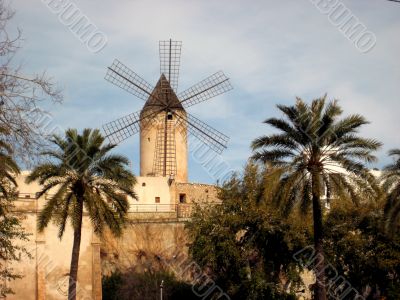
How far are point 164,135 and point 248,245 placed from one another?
19253 mm

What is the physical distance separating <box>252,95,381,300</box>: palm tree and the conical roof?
99.2 ft

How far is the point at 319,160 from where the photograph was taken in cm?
2377

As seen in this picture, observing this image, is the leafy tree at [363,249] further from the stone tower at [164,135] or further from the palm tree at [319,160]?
the stone tower at [164,135]

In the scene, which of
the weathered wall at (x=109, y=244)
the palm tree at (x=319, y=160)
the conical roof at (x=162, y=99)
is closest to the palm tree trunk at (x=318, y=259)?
the palm tree at (x=319, y=160)

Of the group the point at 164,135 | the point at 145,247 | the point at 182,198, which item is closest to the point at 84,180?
the point at 145,247

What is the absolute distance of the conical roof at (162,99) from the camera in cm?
5381

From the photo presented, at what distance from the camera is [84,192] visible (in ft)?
90.2

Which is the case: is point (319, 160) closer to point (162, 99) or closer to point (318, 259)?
point (318, 259)

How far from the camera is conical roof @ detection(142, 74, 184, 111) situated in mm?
53812

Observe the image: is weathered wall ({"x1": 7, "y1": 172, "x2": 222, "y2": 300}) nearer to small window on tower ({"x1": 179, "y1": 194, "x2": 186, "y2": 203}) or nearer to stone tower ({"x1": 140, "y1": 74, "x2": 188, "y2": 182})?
small window on tower ({"x1": 179, "y1": 194, "x2": 186, "y2": 203})

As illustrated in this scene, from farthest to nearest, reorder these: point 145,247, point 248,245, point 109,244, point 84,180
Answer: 1. point 145,247
2. point 109,244
3. point 248,245
4. point 84,180

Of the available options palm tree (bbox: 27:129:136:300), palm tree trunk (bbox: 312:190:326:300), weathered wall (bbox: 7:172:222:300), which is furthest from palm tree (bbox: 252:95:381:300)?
weathered wall (bbox: 7:172:222:300)

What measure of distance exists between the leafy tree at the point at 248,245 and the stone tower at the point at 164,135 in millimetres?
16037

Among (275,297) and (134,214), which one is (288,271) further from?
(134,214)
